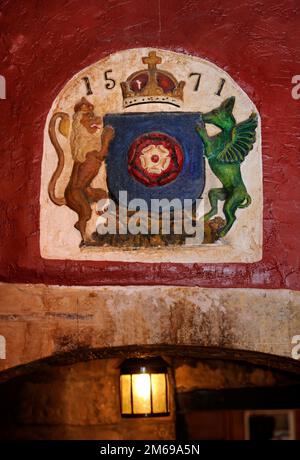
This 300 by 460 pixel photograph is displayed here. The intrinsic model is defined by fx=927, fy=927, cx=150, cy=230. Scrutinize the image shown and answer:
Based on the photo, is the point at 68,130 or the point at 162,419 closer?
the point at 68,130

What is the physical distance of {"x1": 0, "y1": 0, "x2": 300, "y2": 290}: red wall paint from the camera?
435 centimetres

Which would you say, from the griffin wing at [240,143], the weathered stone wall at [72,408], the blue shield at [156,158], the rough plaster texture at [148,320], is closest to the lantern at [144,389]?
the weathered stone wall at [72,408]

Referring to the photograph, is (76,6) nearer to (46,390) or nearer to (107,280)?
(107,280)

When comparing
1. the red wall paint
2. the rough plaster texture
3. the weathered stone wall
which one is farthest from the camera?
the weathered stone wall

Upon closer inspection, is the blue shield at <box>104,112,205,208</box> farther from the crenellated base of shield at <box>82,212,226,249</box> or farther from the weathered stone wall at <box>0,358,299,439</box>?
the weathered stone wall at <box>0,358,299,439</box>

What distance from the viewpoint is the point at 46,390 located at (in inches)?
237

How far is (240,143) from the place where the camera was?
4430 mm

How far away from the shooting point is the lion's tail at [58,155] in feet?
14.5

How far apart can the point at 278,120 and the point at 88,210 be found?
3.30ft

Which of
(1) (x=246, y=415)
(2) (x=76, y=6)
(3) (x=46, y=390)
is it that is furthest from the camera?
(1) (x=246, y=415)

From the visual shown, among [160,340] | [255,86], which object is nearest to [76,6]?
[255,86]

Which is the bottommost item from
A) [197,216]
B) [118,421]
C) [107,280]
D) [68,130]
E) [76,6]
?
[118,421]

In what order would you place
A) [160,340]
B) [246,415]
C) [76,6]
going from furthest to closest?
[246,415] → [76,6] → [160,340]

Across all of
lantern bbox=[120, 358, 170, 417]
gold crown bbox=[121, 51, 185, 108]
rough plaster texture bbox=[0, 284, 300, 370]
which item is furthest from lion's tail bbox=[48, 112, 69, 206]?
lantern bbox=[120, 358, 170, 417]
